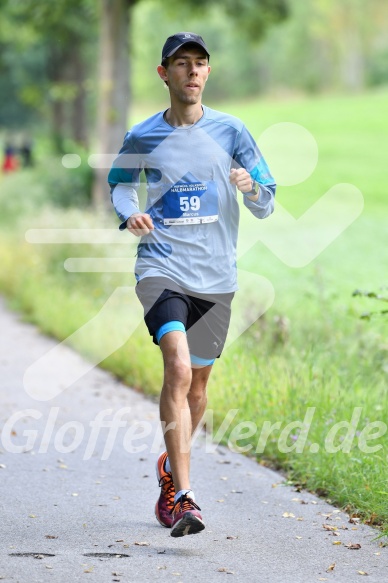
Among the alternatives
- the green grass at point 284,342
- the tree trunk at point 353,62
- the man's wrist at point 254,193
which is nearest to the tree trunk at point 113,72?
the green grass at point 284,342

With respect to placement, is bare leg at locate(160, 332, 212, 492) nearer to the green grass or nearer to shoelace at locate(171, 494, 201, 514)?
shoelace at locate(171, 494, 201, 514)

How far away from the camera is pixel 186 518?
4953mm

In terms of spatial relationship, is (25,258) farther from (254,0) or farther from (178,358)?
(178,358)

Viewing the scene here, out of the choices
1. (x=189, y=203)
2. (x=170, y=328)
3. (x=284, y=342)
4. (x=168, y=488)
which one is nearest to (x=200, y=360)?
(x=170, y=328)

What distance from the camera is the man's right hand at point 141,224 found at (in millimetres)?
5327

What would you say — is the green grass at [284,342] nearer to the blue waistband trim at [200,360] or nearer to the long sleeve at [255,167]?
the blue waistband trim at [200,360]

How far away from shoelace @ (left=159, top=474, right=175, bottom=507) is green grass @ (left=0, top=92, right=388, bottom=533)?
995mm

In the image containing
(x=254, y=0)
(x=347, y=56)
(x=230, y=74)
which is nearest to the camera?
(x=254, y=0)

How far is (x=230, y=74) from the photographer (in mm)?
88000

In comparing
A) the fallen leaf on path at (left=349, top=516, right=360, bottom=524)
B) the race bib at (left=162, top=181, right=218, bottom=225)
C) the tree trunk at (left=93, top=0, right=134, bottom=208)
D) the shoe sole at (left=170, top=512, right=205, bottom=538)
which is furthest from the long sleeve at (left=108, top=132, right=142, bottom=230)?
the tree trunk at (left=93, top=0, right=134, bottom=208)

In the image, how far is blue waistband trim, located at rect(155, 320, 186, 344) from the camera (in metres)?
5.28

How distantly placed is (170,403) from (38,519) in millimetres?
1060

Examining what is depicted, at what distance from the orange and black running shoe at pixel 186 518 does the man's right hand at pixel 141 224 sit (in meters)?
1.22

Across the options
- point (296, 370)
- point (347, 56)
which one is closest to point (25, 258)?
point (296, 370)
